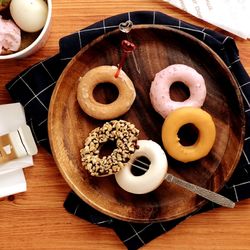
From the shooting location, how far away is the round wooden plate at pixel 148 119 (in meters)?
0.99

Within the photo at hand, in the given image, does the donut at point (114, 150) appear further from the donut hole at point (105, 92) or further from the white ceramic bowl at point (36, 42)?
the white ceramic bowl at point (36, 42)

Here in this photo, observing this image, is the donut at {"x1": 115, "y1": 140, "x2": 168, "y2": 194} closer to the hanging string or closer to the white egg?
the hanging string

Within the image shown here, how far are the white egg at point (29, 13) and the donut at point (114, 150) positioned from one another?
0.21 meters

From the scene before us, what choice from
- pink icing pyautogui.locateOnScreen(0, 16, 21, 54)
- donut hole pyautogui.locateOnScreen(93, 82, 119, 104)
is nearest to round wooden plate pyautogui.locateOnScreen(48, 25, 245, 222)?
donut hole pyautogui.locateOnScreen(93, 82, 119, 104)

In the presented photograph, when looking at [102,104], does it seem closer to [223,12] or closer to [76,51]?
[76,51]

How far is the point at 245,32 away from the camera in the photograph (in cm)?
101

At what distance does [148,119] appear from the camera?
1.01 metres

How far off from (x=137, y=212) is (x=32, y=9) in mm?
394

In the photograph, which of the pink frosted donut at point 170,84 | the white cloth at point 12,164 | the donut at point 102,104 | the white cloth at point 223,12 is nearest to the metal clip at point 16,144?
the white cloth at point 12,164

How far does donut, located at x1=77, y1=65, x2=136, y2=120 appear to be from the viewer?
975mm

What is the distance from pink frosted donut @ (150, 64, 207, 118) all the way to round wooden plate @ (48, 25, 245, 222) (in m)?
0.03

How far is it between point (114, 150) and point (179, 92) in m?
0.16

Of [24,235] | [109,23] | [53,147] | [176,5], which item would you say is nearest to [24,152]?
[53,147]

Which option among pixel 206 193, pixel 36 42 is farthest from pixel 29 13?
pixel 206 193
